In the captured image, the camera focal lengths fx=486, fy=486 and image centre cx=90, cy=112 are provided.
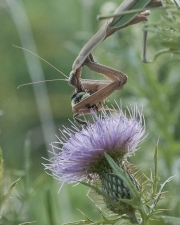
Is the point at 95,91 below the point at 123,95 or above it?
above

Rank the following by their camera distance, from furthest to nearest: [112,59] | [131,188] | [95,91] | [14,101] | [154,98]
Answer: [14,101] → [112,59] → [154,98] → [95,91] → [131,188]

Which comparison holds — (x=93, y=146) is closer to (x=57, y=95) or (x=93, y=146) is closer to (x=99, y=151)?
(x=99, y=151)

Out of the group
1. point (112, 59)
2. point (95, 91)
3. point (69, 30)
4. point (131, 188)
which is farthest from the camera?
point (69, 30)

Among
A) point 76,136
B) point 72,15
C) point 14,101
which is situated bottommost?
point 14,101

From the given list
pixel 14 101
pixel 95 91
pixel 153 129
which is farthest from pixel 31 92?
pixel 95 91

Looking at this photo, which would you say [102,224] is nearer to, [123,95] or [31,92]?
[123,95]

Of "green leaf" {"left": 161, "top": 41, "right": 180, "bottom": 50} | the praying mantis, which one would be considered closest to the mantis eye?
the praying mantis

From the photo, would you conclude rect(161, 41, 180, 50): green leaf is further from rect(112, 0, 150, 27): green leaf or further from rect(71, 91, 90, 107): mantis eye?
rect(71, 91, 90, 107): mantis eye
